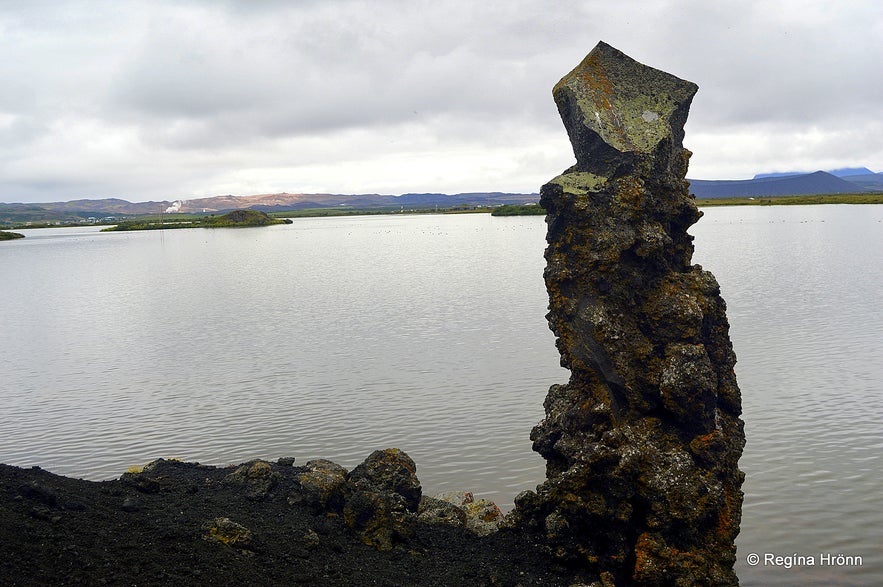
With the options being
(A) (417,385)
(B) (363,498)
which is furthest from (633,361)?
(A) (417,385)

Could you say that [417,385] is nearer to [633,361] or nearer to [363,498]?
[363,498]

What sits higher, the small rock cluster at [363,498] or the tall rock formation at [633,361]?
the tall rock formation at [633,361]

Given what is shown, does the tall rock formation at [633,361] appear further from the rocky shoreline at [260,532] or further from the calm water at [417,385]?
the calm water at [417,385]

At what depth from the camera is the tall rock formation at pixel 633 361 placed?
993 cm

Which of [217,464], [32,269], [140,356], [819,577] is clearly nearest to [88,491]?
[217,464]

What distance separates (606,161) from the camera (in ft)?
38.8

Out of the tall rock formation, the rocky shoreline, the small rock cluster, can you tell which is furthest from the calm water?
the rocky shoreline

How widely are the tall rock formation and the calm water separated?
287 cm

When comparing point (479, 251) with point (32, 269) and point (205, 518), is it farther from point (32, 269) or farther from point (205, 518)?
point (205, 518)

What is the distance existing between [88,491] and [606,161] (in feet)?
33.5

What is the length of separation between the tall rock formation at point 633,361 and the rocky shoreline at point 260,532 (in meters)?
1.09

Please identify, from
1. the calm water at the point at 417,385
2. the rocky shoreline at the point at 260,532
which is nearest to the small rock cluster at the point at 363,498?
the rocky shoreline at the point at 260,532

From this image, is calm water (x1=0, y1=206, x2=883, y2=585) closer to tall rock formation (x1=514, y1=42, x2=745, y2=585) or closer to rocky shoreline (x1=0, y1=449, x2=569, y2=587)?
tall rock formation (x1=514, y1=42, x2=745, y2=585)

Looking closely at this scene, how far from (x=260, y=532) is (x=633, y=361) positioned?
250 inches
